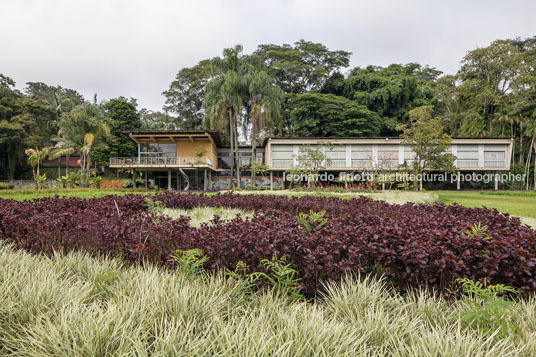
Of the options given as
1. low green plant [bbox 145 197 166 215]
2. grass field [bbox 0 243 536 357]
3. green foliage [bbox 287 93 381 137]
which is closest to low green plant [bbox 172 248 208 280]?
grass field [bbox 0 243 536 357]

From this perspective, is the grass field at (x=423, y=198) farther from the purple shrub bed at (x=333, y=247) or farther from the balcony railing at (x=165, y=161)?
the balcony railing at (x=165, y=161)

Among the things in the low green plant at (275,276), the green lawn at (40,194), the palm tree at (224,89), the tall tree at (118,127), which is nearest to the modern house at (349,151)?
the palm tree at (224,89)

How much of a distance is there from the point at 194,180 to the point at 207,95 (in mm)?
9305

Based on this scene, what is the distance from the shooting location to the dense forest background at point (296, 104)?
2812 cm

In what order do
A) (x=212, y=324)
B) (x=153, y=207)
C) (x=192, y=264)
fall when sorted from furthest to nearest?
1. (x=153, y=207)
2. (x=192, y=264)
3. (x=212, y=324)

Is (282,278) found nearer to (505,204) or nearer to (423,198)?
(423,198)

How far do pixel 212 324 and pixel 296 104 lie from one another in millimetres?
35412

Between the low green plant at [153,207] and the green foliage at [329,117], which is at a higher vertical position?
the green foliage at [329,117]

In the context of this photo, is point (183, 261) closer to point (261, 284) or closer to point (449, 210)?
point (261, 284)

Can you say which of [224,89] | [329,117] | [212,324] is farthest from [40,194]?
[329,117]

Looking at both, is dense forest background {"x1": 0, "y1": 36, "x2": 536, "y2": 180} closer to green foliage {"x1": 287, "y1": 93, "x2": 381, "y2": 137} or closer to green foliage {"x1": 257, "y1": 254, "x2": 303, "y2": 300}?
green foliage {"x1": 287, "y1": 93, "x2": 381, "y2": 137}

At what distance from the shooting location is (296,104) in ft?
117

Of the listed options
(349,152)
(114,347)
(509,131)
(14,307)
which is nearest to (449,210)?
(114,347)

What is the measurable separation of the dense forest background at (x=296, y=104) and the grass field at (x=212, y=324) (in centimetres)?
2579
